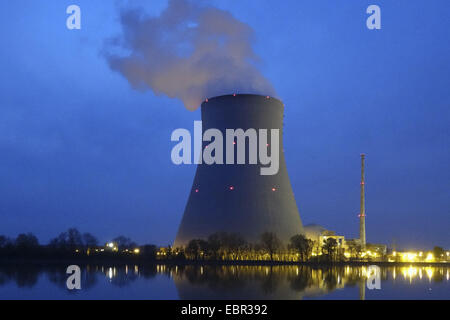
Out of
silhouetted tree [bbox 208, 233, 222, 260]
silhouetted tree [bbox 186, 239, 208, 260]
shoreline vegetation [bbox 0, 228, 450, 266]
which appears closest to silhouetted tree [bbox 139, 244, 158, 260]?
shoreline vegetation [bbox 0, 228, 450, 266]

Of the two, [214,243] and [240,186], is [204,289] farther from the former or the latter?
[214,243]

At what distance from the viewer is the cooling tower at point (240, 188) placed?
A: 22.0m

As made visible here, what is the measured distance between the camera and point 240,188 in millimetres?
21922

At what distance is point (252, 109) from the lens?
870 inches

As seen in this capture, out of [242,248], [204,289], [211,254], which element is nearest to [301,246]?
[242,248]

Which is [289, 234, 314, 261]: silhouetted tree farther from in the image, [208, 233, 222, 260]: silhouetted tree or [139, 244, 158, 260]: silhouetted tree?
[139, 244, 158, 260]: silhouetted tree

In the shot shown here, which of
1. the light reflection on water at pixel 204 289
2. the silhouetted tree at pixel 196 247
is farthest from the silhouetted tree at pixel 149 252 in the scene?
the light reflection on water at pixel 204 289

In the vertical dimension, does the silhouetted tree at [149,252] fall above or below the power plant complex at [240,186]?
below

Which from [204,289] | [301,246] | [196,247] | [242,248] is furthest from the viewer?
[301,246]

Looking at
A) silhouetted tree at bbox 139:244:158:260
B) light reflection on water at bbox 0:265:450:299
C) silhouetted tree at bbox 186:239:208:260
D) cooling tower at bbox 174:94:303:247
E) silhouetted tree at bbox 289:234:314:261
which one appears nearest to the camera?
light reflection on water at bbox 0:265:450:299

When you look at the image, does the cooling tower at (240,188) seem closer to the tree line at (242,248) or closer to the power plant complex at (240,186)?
the power plant complex at (240,186)

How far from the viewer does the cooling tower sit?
2198 cm
